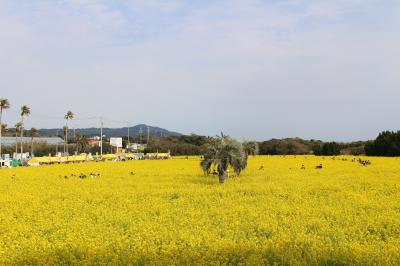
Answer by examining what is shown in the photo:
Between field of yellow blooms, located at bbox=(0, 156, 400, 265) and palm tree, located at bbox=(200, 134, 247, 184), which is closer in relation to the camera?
field of yellow blooms, located at bbox=(0, 156, 400, 265)

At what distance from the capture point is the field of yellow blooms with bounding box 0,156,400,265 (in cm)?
1171

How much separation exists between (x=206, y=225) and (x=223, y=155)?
15.2 meters

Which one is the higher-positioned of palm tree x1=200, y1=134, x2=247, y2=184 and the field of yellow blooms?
palm tree x1=200, y1=134, x2=247, y2=184

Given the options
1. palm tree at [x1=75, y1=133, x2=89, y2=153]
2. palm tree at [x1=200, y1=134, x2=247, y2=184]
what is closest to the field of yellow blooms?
palm tree at [x1=200, y1=134, x2=247, y2=184]

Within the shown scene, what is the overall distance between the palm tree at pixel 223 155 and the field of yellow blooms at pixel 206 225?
156 inches

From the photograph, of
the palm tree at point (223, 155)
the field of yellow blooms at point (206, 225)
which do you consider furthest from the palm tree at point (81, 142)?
the field of yellow blooms at point (206, 225)

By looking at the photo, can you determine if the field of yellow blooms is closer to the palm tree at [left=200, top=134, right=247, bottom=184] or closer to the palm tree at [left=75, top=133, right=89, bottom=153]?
the palm tree at [left=200, top=134, right=247, bottom=184]

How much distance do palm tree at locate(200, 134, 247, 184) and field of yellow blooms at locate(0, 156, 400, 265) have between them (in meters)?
3.96

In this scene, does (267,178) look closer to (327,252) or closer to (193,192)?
(193,192)

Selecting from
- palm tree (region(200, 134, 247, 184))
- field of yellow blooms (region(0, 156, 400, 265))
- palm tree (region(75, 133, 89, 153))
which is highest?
palm tree (region(75, 133, 89, 153))

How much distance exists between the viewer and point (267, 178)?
112ft

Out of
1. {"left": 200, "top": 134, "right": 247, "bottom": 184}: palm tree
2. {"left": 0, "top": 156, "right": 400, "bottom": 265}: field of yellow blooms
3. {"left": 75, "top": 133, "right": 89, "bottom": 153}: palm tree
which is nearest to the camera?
{"left": 0, "top": 156, "right": 400, "bottom": 265}: field of yellow blooms

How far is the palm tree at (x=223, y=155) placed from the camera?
102ft

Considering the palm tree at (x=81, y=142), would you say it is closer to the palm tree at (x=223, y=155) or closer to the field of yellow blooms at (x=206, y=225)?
the palm tree at (x=223, y=155)
